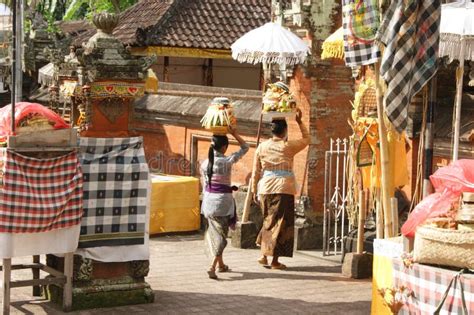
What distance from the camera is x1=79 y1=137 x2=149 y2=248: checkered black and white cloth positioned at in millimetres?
9836

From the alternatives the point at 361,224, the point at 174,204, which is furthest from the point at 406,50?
the point at 174,204

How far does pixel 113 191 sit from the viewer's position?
9.95 meters

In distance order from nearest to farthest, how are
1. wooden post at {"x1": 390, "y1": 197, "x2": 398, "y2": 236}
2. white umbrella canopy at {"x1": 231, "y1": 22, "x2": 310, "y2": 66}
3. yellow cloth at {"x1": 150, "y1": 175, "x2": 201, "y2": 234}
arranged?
wooden post at {"x1": 390, "y1": 197, "x2": 398, "y2": 236} → white umbrella canopy at {"x1": 231, "y1": 22, "x2": 310, "y2": 66} → yellow cloth at {"x1": 150, "y1": 175, "x2": 201, "y2": 234}

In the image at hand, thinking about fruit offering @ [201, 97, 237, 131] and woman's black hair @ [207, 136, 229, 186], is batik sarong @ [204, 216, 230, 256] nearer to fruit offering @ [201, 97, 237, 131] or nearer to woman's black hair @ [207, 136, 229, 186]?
woman's black hair @ [207, 136, 229, 186]

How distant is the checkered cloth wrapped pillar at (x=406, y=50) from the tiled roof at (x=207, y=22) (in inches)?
604

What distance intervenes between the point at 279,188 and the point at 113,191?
9.19ft

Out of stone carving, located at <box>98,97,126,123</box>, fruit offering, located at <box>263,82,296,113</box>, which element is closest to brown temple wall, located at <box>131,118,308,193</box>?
fruit offering, located at <box>263,82,296,113</box>

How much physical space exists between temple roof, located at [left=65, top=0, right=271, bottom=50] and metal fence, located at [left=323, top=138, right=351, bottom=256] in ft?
32.5

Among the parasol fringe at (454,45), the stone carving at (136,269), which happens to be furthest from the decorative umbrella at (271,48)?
the parasol fringe at (454,45)

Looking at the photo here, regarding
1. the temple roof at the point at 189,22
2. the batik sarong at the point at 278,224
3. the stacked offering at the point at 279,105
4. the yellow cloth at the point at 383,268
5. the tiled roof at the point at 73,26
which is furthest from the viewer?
the tiled roof at the point at 73,26

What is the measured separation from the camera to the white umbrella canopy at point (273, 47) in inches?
524

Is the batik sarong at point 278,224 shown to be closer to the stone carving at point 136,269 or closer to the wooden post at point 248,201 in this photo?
the wooden post at point 248,201

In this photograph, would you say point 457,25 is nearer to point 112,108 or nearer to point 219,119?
point 219,119

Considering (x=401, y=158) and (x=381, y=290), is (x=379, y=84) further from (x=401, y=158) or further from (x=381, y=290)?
(x=401, y=158)
